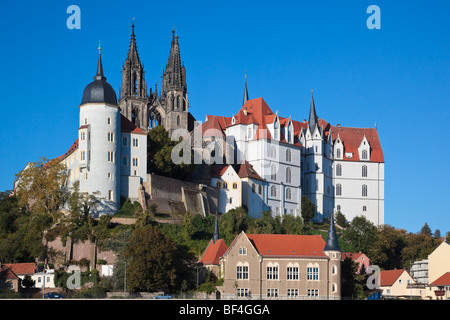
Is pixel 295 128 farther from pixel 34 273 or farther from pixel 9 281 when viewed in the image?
pixel 9 281

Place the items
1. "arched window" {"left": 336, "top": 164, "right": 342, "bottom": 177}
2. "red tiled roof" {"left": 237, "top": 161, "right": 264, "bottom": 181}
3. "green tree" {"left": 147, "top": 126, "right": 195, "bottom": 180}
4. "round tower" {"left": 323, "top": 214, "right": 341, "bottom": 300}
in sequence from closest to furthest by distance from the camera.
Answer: "round tower" {"left": 323, "top": 214, "right": 341, "bottom": 300}
"green tree" {"left": 147, "top": 126, "right": 195, "bottom": 180}
"red tiled roof" {"left": 237, "top": 161, "right": 264, "bottom": 181}
"arched window" {"left": 336, "top": 164, "right": 342, "bottom": 177}

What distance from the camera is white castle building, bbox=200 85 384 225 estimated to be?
365 ft

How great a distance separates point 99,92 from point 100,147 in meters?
5.35

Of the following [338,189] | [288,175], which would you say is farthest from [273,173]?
[338,189]

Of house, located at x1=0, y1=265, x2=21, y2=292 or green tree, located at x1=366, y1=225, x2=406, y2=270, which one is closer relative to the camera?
house, located at x1=0, y1=265, x2=21, y2=292

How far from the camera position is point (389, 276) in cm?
10019

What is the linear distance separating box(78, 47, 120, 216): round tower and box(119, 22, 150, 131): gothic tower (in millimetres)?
26877

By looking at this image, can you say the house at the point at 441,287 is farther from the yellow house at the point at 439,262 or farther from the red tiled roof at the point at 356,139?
the red tiled roof at the point at 356,139

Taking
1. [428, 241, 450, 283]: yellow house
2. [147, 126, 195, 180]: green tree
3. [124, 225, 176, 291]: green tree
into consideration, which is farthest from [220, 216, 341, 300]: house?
[147, 126, 195, 180]: green tree

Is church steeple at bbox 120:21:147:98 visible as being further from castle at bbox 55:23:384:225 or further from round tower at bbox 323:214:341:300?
round tower at bbox 323:214:341:300

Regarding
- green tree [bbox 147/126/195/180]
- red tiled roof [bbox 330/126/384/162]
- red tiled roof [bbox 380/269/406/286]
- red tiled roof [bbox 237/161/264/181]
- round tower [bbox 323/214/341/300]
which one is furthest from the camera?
red tiled roof [bbox 330/126/384/162]

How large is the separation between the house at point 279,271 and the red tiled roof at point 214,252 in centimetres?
207

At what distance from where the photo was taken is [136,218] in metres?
97.3
